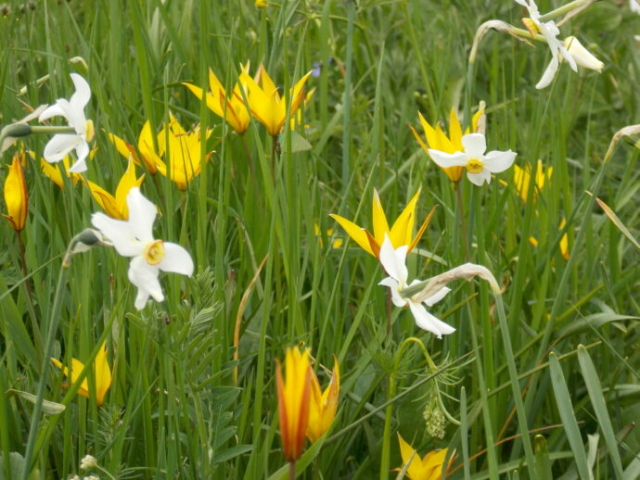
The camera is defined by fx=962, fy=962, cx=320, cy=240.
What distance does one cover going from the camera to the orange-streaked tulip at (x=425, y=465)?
3.77 ft

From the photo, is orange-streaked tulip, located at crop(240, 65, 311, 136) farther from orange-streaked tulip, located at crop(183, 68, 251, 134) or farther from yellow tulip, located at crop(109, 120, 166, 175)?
yellow tulip, located at crop(109, 120, 166, 175)

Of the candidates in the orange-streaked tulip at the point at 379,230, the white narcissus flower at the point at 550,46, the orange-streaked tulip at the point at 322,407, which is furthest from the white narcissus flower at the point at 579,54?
the orange-streaked tulip at the point at 322,407

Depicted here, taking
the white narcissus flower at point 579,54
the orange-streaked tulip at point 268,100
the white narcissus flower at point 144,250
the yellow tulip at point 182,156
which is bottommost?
the yellow tulip at point 182,156

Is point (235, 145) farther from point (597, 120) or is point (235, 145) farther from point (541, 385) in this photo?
point (597, 120)

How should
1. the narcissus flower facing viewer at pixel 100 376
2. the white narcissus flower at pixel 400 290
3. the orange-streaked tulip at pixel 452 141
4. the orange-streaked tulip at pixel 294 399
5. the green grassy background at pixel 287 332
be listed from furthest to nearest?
the orange-streaked tulip at pixel 452 141, the narcissus flower facing viewer at pixel 100 376, the green grassy background at pixel 287 332, the white narcissus flower at pixel 400 290, the orange-streaked tulip at pixel 294 399

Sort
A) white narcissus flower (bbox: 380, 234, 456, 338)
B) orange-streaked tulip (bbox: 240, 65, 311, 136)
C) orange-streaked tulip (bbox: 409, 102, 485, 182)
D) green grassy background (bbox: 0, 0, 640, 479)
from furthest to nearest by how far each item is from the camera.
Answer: orange-streaked tulip (bbox: 240, 65, 311, 136) → orange-streaked tulip (bbox: 409, 102, 485, 182) → green grassy background (bbox: 0, 0, 640, 479) → white narcissus flower (bbox: 380, 234, 456, 338)

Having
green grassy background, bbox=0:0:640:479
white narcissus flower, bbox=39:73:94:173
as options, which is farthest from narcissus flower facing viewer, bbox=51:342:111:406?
white narcissus flower, bbox=39:73:94:173

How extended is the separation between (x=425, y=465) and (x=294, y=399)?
502 mm

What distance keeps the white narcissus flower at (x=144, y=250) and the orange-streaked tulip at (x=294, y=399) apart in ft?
0.40

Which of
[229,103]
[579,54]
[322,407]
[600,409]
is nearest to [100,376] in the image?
[322,407]

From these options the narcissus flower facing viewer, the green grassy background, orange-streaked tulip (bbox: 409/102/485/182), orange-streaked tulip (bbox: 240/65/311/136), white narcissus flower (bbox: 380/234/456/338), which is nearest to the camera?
white narcissus flower (bbox: 380/234/456/338)

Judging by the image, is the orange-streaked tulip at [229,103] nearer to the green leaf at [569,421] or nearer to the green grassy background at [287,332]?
the green grassy background at [287,332]

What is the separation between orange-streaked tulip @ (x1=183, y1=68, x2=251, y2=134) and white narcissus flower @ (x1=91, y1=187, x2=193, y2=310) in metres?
0.64

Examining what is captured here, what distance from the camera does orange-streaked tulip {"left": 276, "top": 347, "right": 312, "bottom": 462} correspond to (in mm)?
686
